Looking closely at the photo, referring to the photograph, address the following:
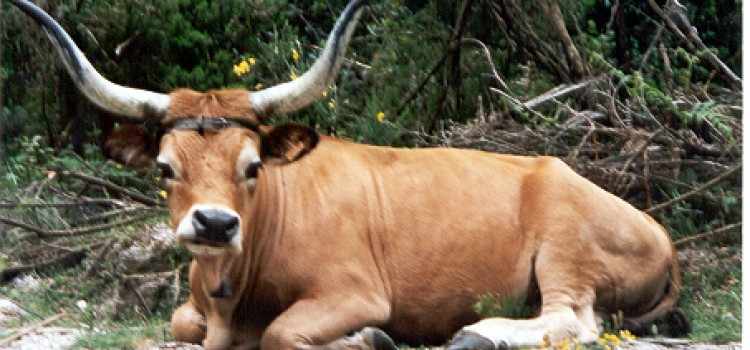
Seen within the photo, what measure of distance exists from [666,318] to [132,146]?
285 centimetres

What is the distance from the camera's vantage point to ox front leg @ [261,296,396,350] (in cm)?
651

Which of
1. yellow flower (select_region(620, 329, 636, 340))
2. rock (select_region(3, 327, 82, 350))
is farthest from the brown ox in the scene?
rock (select_region(3, 327, 82, 350))

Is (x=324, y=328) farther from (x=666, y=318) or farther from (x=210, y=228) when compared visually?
(x=666, y=318)

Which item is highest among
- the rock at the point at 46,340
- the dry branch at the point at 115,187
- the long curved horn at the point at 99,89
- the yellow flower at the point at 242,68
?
the long curved horn at the point at 99,89

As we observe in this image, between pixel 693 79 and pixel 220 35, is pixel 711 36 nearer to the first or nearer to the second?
pixel 693 79

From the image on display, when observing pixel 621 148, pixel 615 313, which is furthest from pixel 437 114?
pixel 615 313

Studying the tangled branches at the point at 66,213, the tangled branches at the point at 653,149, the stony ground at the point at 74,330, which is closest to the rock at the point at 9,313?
the stony ground at the point at 74,330

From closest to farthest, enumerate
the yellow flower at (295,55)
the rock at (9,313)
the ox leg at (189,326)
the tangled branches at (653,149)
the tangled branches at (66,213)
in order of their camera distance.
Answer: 1. the ox leg at (189,326)
2. the rock at (9,313)
3. the tangled branches at (653,149)
4. the tangled branches at (66,213)
5. the yellow flower at (295,55)

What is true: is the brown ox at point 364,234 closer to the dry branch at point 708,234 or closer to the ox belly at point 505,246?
the ox belly at point 505,246

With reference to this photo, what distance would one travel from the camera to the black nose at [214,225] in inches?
240

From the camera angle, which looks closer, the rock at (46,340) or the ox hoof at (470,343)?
the ox hoof at (470,343)

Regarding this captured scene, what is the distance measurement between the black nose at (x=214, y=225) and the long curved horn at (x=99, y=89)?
727 millimetres

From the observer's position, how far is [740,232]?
830cm

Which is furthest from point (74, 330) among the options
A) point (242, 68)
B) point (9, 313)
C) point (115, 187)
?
point (242, 68)
